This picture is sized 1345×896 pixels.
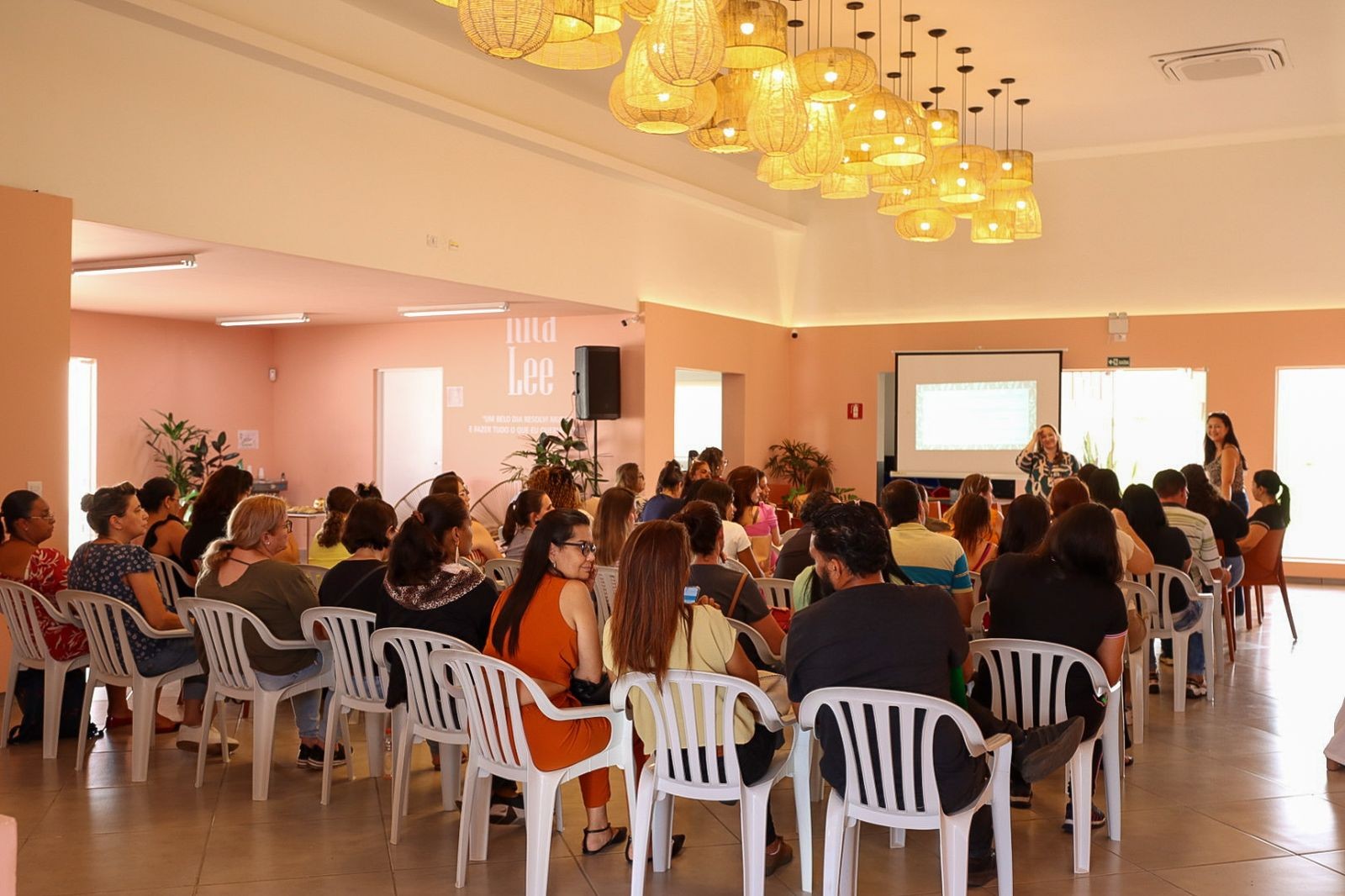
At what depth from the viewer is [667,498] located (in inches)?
272

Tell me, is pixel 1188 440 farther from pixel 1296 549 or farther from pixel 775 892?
pixel 775 892

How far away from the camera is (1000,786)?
3.34 meters

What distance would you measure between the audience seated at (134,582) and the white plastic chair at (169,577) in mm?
601

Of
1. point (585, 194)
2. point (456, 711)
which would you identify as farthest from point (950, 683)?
point (585, 194)

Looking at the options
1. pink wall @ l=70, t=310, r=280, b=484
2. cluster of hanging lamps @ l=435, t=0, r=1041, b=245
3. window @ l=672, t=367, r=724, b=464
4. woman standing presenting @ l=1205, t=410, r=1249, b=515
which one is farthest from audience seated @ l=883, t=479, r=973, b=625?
window @ l=672, t=367, r=724, b=464

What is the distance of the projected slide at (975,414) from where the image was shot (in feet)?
42.4

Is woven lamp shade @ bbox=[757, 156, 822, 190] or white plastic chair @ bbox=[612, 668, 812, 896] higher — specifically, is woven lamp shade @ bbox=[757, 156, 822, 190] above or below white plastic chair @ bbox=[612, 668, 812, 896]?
above

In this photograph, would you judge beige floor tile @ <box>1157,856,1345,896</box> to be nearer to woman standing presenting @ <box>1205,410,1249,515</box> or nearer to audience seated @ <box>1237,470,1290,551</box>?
audience seated @ <box>1237,470,1290,551</box>

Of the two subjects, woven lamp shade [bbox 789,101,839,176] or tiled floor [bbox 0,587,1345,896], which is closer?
tiled floor [bbox 0,587,1345,896]

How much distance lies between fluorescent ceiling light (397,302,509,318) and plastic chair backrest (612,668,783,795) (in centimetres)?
732

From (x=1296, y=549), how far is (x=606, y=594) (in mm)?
9557

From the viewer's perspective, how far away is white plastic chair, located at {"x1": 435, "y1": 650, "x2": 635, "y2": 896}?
3.54 m

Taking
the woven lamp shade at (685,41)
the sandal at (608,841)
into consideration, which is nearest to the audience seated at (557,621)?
the sandal at (608,841)

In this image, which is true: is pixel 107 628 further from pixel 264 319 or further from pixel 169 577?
pixel 264 319
